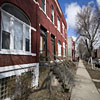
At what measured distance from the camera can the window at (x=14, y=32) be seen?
365 centimetres

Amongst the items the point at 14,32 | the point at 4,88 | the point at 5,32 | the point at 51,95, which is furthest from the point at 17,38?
the point at 51,95

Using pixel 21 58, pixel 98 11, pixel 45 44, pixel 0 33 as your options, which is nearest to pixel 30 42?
pixel 21 58

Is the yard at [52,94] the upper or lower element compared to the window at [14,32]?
lower

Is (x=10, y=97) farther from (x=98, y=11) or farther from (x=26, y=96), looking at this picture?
(x=98, y=11)

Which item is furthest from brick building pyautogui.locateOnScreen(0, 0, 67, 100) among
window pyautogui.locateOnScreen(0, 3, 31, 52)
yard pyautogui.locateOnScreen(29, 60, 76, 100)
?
yard pyautogui.locateOnScreen(29, 60, 76, 100)

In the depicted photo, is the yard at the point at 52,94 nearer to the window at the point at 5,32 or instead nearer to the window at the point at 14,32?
the window at the point at 14,32

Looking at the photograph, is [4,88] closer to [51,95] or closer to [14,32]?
[51,95]

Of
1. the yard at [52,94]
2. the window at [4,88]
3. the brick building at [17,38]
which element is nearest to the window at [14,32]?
the brick building at [17,38]

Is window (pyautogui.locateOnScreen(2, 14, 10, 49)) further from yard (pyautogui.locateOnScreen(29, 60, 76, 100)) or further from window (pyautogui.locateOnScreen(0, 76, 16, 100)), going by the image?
yard (pyautogui.locateOnScreen(29, 60, 76, 100))

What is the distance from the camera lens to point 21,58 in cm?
441

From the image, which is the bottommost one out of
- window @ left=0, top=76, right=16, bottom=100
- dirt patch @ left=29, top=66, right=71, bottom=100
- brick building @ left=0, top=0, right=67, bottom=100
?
dirt patch @ left=29, top=66, right=71, bottom=100

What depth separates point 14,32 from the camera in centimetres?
419

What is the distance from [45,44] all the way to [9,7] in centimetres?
467

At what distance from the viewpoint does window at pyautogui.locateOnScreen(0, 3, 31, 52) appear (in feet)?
12.0
